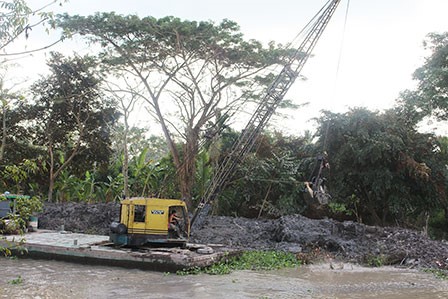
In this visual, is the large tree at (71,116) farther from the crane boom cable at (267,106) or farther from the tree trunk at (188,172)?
the crane boom cable at (267,106)

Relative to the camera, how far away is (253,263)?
553 inches

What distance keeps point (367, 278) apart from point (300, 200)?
39.8 feet

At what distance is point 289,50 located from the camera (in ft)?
65.6

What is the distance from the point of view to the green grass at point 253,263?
12.6 metres

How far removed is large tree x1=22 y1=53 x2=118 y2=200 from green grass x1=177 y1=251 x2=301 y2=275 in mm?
13383

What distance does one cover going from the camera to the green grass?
12617mm

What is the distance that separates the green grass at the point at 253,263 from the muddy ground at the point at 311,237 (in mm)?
648

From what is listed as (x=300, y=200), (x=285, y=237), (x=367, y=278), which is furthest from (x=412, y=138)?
(x=367, y=278)

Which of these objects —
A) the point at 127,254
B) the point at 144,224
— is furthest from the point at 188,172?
the point at 127,254

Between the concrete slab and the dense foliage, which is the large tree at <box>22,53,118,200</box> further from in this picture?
the concrete slab

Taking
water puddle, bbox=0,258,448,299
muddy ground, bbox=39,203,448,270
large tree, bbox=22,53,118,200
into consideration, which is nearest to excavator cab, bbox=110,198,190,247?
water puddle, bbox=0,258,448,299

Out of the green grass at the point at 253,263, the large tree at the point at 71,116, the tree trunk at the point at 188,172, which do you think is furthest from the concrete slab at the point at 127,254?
the large tree at the point at 71,116

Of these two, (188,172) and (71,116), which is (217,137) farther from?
(71,116)

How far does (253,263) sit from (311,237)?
404 centimetres
